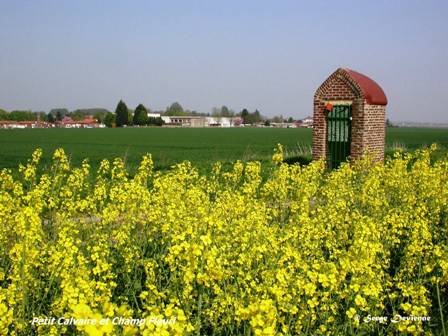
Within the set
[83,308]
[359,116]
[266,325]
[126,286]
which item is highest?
[359,116]

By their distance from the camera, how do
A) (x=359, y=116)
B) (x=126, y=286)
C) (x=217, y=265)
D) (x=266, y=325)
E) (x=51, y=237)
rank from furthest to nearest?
(x=359, y=116) < (x=51, y=237) < (x=126, y=286) < (x=217, y=265) < (x=266, y=325)

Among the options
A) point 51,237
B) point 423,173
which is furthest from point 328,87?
point 51,237

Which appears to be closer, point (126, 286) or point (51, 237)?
point (126, 286)

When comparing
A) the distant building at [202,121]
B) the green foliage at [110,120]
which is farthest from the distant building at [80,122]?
the distant building at [202,121]

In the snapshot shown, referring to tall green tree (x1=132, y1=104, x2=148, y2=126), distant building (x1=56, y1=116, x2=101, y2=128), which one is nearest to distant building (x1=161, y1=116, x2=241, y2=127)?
distant building (x1=56, y1=116, x2=101, y2=128)

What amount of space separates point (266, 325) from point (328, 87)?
50.4 feet

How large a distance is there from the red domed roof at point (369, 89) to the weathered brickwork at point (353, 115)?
0.26ft

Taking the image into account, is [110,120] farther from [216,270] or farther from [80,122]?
[216,270]

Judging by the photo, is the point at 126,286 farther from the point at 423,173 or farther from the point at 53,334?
the point at 423,173

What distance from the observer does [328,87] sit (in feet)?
57.4

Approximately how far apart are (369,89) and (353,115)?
112 cm

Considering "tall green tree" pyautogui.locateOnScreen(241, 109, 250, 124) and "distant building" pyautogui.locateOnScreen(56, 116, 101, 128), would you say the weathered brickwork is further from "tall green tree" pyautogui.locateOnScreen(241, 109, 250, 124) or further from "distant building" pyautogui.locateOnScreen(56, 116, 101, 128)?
"tall green tree" pyautogui.locateOnScreen(241, 109, 250, 124)

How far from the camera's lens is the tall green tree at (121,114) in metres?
136

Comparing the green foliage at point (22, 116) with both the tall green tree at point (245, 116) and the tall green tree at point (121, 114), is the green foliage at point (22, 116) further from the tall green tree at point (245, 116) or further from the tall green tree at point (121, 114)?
the tall green tree at point (245, 116)
